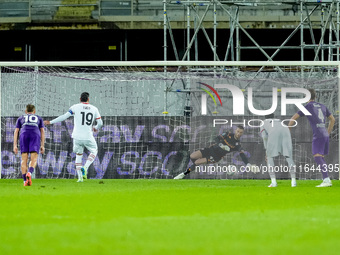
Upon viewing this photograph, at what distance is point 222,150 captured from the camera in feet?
54.1

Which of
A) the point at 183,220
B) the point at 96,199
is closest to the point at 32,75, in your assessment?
the point at 96,199

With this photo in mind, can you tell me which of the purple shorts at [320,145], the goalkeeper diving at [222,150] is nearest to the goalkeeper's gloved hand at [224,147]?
the goalkeeper diving at [222,150]

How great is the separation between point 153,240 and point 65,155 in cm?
1166

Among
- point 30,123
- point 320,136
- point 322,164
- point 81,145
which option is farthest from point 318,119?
point 30,123

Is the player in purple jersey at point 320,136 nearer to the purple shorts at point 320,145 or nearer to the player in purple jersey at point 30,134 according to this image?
the purple shorts at point 320,145

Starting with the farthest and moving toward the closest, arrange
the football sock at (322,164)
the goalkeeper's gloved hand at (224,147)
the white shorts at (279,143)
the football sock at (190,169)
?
the football sock at (190,169)
the goalkeeper's gloved hand at (224,147)
the football sock at (322,164)
the white shorts at (279,143)

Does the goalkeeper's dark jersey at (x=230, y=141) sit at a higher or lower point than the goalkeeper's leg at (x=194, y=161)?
higher

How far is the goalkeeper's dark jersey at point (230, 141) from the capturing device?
16500 millimetres

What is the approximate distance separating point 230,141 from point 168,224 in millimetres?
10051

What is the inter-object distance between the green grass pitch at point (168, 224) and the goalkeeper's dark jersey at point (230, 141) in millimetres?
6126

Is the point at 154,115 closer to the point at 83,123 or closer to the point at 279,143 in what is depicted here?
the point at 83,123

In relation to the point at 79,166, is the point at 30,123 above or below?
above

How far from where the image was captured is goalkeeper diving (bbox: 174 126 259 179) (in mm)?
16484

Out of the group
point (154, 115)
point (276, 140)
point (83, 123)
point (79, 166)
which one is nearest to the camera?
point (276, 140)
